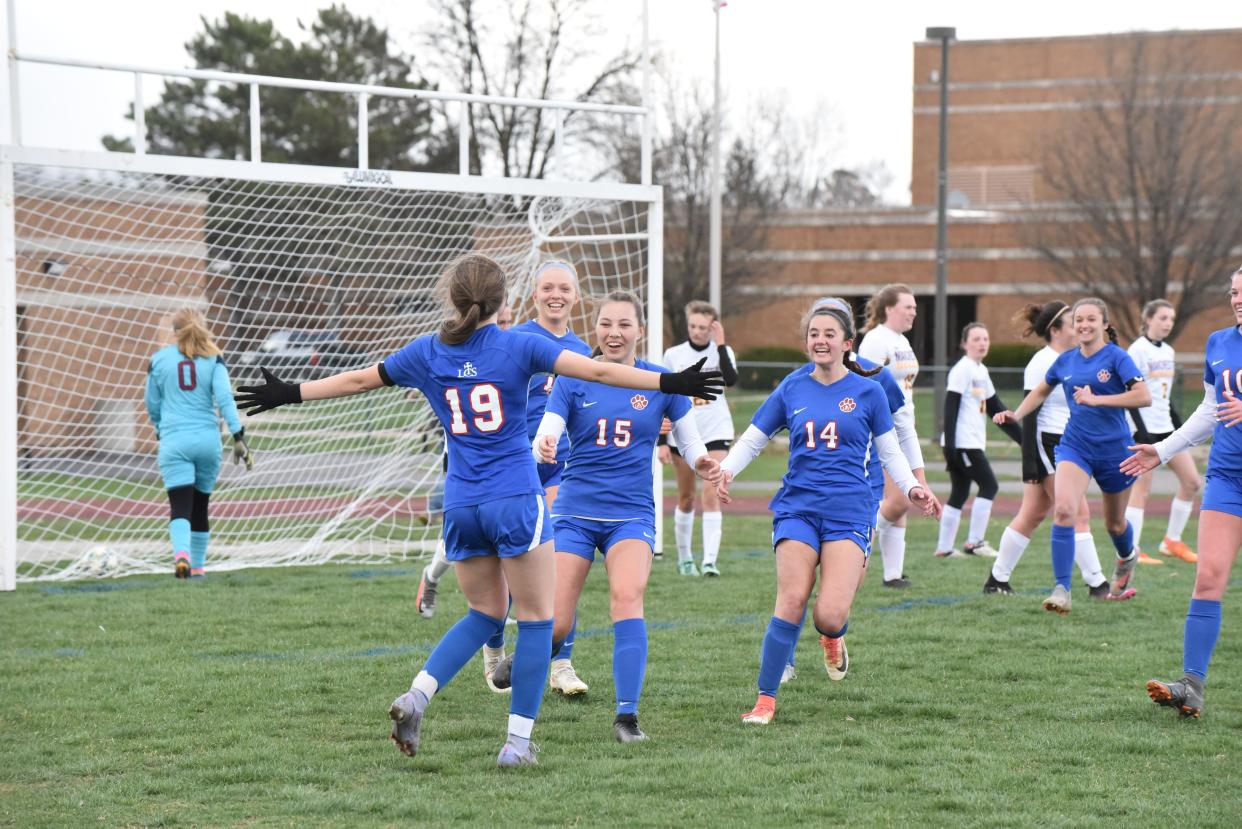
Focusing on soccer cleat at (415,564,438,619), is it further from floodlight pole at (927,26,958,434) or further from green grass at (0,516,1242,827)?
floodlight pole at (927,26,958,434)

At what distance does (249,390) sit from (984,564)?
25.8 ft

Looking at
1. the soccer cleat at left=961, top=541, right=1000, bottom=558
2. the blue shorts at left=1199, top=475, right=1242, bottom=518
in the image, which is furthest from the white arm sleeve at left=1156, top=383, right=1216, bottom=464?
the soccer cleat at left=961, top=541, right=1000, bottom=558

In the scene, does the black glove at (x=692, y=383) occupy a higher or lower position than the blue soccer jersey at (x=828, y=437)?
higher

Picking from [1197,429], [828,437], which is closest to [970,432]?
[1197,429]

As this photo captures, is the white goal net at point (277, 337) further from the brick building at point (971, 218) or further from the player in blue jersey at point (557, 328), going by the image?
the brick building at point (971, 218)

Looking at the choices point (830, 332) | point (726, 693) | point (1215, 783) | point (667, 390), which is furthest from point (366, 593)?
point (1215, 783)

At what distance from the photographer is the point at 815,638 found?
319 inches

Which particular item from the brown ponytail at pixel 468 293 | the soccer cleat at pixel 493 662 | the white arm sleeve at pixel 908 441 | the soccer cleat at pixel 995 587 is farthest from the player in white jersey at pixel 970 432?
the brown ponytail at pixel 468 293

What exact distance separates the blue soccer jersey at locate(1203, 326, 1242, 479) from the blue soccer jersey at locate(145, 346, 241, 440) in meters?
7.14

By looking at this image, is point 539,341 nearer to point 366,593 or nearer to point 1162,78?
point 366,593

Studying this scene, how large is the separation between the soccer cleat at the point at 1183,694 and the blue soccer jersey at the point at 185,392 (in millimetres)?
7109

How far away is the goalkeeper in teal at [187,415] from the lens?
1052cm

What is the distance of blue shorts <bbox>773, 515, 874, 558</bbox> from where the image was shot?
20.1 feet

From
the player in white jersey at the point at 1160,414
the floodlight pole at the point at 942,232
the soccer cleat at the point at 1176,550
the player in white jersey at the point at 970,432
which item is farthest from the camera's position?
the floodlight pole at the point at 942,232
